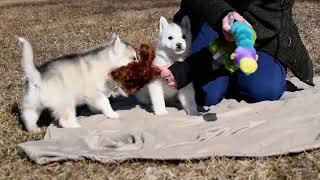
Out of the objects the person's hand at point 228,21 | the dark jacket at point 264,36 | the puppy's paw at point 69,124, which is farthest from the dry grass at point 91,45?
the dark jacket at point 264,36

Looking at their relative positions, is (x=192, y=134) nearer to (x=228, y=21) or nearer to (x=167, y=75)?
(x=167, y=75)

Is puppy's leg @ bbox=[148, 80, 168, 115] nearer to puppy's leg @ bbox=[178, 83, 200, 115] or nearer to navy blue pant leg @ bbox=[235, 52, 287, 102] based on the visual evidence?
puppy's leg @ bbox=[178, 83, 200, 115]

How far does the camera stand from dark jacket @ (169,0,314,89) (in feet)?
13.2

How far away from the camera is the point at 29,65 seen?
12.1ft

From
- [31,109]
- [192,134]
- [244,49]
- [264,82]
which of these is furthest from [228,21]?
[31,109]

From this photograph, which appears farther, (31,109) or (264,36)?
(264,36)

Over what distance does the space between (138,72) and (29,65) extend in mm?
732

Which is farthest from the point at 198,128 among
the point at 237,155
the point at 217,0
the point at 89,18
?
the point at 89,18

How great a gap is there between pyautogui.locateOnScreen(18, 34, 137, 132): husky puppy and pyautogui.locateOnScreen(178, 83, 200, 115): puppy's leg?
0.46m

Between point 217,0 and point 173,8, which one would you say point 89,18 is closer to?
point 173,8

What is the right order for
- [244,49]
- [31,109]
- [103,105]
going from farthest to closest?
[103,105], [31,109], [244,49]

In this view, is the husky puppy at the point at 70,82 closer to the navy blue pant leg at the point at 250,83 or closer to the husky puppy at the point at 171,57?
the husky puppy at the point at 171,57

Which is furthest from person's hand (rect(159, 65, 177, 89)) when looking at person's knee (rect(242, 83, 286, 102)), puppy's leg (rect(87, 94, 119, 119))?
person's knee (rect(242, 83, 286, 102))

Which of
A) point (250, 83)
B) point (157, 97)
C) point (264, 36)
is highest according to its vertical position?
point (264, 36)
